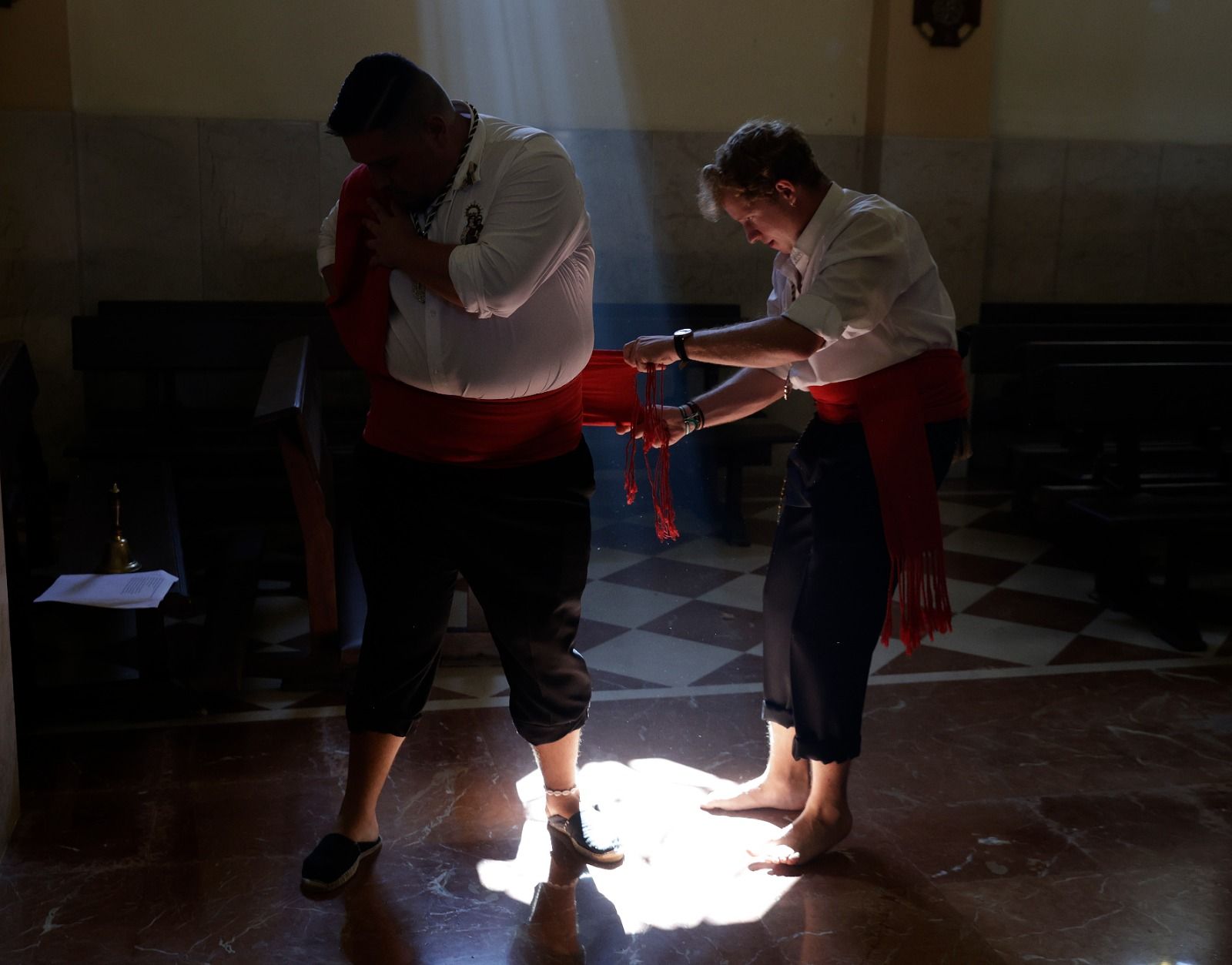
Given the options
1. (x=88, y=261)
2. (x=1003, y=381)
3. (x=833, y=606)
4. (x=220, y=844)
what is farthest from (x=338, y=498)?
(x=1003, y=381)

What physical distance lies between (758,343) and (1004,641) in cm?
222

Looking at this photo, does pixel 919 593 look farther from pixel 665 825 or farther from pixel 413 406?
pixel 413 406

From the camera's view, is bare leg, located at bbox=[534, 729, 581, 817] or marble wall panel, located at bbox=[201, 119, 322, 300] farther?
marble wall panel, located at bbox=[201, 119, 322, 300]

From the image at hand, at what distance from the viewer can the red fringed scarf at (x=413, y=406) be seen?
86.3 inches

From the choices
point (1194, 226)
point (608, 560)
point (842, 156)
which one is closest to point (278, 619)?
point (608, 560)

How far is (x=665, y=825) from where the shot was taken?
2775 mm

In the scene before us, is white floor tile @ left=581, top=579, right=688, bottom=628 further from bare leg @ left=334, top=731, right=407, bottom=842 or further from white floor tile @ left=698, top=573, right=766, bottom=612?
bare leg @ left=334, top=731, right=407, bottom=842

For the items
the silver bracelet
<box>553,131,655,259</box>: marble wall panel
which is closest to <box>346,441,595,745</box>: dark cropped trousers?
the silver bracelet

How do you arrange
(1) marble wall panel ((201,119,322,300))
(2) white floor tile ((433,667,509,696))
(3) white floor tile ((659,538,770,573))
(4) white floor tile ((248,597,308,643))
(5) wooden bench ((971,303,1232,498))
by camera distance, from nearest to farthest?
(2) white floor tile ((433,667,509,696))
(4) white floor tile ((248,597,308,643))
(3) white floor tile ((659,538,770,573))
(5) wooden bench ((971,303,1232,498))
(1) marble wall panel ((201,119,322,300))

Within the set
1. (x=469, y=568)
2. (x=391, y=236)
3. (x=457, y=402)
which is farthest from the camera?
(x=469, y=568)

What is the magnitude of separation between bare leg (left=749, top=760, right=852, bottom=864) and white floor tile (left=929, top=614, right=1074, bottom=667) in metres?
1.51

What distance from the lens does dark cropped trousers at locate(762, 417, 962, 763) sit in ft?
8.18

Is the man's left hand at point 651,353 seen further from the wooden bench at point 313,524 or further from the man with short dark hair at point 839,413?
the wooden bench at point 313,524

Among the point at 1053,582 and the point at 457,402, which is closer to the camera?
the point at 457,402
